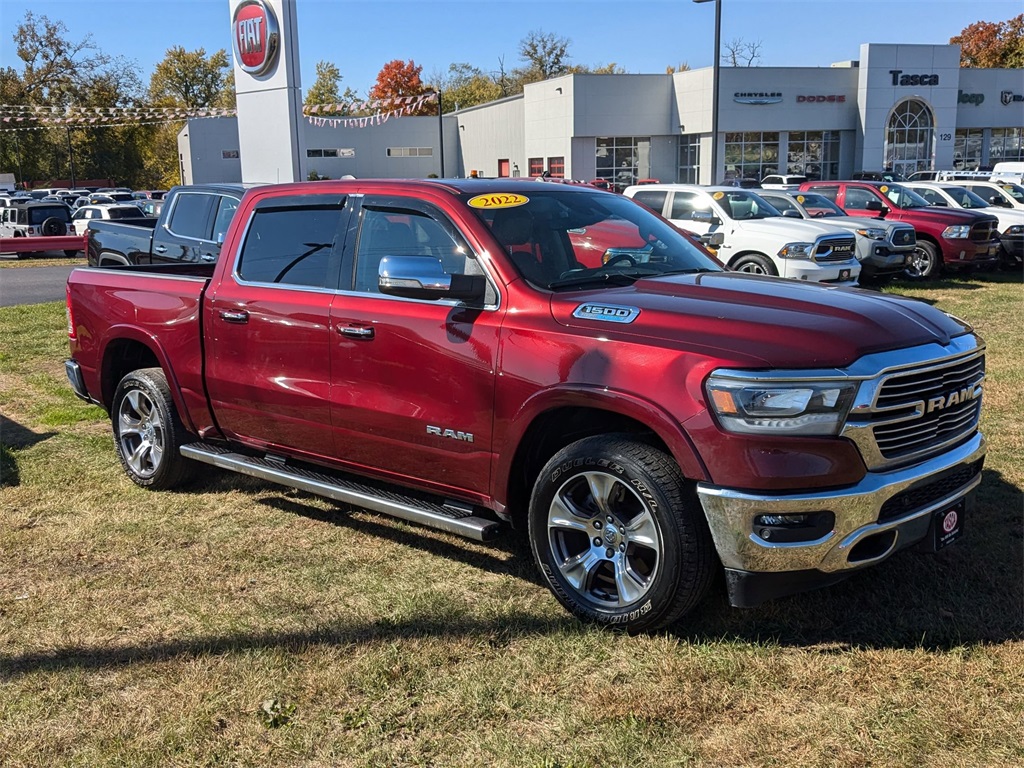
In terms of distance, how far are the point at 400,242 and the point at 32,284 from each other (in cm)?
1709

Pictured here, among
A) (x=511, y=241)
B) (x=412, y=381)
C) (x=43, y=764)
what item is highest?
(x=511, y=241)

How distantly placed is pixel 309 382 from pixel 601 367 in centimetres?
180

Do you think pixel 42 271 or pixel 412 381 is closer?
pixel 412 381

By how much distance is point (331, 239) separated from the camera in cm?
501

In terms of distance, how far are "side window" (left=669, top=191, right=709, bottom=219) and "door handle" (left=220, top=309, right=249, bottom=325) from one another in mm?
10312

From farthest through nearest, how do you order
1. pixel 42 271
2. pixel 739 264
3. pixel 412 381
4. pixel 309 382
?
pixel 42 271 < pixel 739 264 < pixel 309 382 < pixel 412 381

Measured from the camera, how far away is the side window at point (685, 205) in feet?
47.8

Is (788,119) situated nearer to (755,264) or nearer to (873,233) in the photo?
(873,233)

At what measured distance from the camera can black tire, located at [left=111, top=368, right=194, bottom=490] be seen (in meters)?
5.86

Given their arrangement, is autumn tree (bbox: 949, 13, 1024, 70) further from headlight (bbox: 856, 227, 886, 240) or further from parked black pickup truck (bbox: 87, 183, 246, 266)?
parked black pickup truck (bbox: 87, 183, 246, 266)

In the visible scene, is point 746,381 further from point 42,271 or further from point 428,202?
point 42,271

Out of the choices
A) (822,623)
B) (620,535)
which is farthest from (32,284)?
(822,623)

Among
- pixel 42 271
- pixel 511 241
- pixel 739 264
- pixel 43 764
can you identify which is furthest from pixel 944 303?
pixel 42 271

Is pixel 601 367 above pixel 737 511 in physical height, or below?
above
